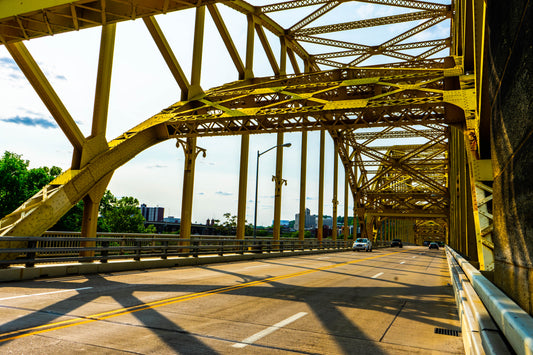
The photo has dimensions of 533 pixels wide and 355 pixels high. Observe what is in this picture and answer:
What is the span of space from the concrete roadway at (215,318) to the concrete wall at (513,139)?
272 cm

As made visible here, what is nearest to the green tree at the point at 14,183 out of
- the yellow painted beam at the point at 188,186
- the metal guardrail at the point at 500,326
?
the yellow painted beam at the point at 188,186

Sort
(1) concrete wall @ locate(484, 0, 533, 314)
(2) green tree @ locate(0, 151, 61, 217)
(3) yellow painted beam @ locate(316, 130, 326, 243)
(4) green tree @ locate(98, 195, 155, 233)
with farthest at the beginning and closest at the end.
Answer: (4) green tree @ locate(98, 195, 155, 233)
(2) green tree @ locate(0, 151, 61, 217)
(3) yellow painted beam @ locate(316, 130, 326, 243)
(1) concrete wall @ locate(484, 0, 533, 314)

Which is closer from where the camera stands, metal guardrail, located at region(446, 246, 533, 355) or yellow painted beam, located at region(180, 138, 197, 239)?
metal guardrail, located at region(446, 246, 533, 355)

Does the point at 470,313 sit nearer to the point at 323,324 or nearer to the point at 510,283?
the point at 510,283

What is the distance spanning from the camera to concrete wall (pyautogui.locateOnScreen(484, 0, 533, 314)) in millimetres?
3070

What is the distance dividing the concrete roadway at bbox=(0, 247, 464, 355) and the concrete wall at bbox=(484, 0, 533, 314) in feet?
8.92

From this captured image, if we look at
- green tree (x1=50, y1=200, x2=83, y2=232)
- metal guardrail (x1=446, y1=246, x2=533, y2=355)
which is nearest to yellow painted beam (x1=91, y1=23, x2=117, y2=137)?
metal guardrail (x1=446, y1=246, x2=533, y2=355)

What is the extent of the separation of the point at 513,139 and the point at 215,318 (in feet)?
19.4

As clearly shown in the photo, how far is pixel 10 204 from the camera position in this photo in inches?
1961

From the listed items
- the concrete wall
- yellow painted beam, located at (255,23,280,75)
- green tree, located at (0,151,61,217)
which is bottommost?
the concrete wall

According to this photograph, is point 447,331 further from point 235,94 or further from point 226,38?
point 226,38

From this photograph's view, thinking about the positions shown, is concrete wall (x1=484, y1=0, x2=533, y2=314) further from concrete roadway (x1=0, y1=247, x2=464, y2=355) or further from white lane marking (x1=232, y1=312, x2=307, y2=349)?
white lane marking (x1=232, y1=312, x2=307, y2=349)

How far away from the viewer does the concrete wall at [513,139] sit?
3070 mm

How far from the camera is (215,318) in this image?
7574 mm
